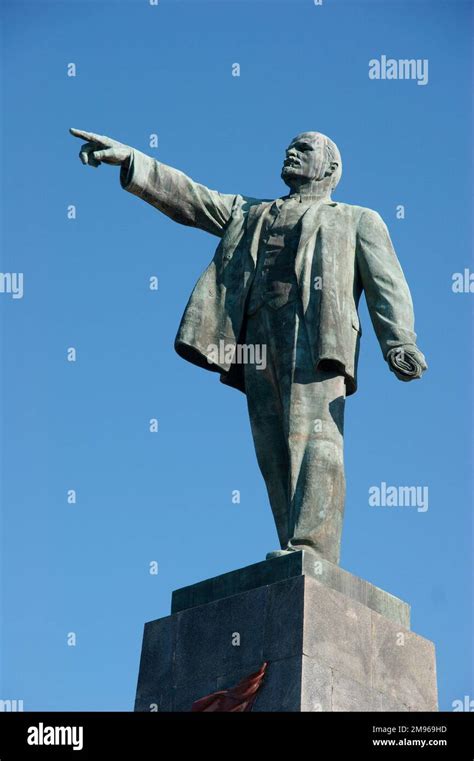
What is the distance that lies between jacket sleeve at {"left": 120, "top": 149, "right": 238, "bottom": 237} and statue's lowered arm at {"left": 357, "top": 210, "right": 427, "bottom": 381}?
1.49m

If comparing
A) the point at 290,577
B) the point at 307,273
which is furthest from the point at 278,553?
the point at 307,273

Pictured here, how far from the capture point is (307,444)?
15.1 m

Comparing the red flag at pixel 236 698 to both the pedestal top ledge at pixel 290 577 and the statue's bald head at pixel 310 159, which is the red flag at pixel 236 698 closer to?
the pedestal top ledge at pixel 290 577

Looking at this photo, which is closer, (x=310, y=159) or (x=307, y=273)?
(x=307, y=273)

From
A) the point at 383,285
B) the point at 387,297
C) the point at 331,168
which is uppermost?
the point at 331,168

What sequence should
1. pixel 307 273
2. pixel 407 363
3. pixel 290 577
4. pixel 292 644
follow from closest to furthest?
pixel 292 644 → pixel 290 577 → pixel 407 363 → pixel 307 273

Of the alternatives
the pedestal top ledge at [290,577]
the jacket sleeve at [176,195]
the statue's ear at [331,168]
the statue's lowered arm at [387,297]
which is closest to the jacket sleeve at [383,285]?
the statue's lowered arm at [387,297]

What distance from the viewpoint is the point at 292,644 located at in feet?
45.6

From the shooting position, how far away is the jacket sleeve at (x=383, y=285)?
614 inches

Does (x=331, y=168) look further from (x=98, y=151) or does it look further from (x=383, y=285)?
(x=98, y=151)

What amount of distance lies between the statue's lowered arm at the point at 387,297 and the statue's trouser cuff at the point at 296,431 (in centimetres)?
60

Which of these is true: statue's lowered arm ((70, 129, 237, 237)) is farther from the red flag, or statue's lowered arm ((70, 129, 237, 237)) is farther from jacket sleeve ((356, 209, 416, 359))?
the red flag

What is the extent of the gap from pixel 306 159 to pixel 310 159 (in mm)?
38
